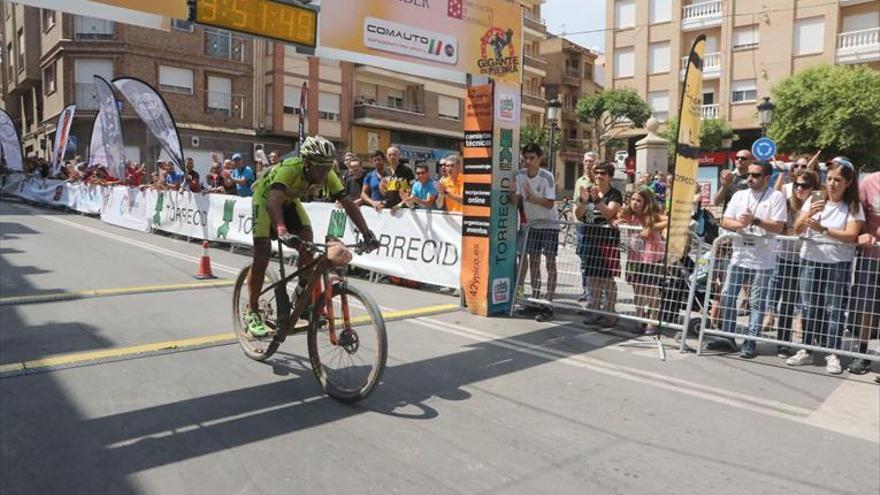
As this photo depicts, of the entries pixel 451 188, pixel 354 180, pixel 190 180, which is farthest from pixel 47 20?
pixel 451 188

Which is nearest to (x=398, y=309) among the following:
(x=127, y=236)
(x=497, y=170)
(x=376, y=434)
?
(x=497, y=170)

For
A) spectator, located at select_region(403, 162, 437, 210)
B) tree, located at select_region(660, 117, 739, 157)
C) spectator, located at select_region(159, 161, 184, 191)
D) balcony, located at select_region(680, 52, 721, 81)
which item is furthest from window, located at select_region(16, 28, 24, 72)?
spectator, located at select_region(403, 162, 437, 210)

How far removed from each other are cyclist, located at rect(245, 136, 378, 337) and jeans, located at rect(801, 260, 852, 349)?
4015mm

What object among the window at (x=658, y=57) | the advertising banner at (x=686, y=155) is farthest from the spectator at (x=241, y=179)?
the window at (x=658, y=57)

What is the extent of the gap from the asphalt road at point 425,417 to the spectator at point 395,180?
337cm

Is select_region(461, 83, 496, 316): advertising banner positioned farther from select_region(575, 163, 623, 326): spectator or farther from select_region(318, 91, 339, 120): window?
select_region(318, 91, 339, 120): window

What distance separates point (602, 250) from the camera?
716 cm

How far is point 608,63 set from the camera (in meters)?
44.4

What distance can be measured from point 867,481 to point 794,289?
278cm

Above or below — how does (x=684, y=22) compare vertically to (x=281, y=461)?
above

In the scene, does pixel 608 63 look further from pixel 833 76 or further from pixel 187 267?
pixel 187 267

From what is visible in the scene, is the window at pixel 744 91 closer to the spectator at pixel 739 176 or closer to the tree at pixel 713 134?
the tree at pixel 713 134

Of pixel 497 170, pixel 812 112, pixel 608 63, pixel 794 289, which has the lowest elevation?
pixel 794 289

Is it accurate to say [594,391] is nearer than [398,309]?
Yes
